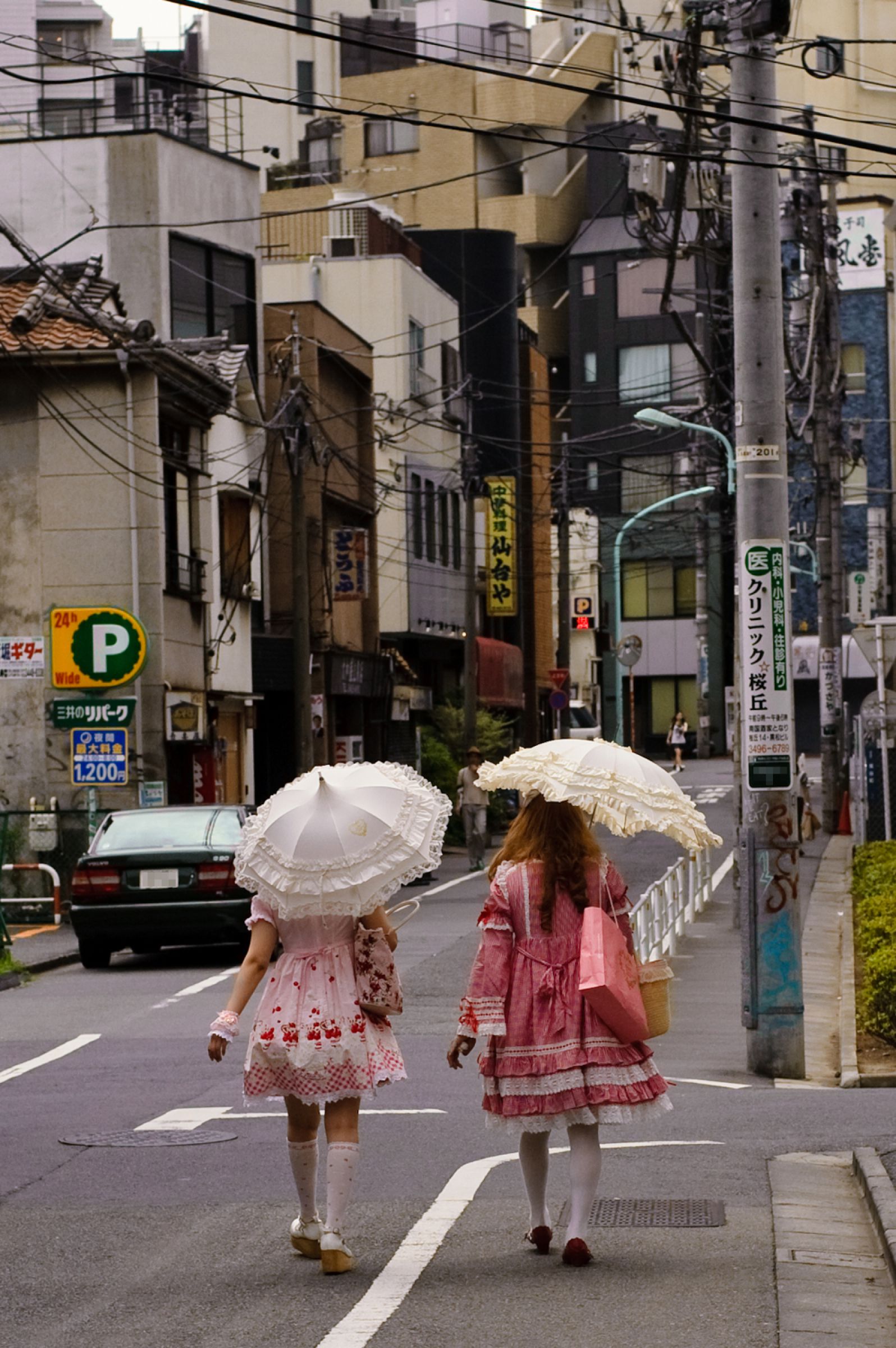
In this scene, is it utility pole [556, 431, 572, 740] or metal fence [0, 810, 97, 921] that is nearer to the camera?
metal fence [0, 810, 97, 921]

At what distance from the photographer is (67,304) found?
3152cm

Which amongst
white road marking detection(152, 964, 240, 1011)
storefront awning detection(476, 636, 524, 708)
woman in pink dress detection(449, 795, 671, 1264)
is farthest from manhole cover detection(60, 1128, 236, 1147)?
storefront awning detection(476, 636, 524, 708)

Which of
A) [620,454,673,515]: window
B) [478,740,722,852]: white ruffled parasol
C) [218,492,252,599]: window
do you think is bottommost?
[478,740,722,852]: white ruffled parasol

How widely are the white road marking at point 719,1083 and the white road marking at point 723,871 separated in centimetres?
1598

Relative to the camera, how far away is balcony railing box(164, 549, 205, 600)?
3173 cm

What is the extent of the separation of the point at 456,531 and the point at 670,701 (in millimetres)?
29507

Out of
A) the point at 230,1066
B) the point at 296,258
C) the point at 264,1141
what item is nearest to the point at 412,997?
the point at 230,1066

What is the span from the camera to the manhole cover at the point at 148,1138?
1020 centimetres

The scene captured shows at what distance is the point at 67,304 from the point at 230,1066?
2047 centimetres

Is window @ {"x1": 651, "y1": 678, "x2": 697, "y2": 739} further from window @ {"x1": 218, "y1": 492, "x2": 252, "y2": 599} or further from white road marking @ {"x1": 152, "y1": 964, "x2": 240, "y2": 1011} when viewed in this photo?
white road marking @ {"x1": 152, "y1": 964, "x2": 240, "y2": 1011}

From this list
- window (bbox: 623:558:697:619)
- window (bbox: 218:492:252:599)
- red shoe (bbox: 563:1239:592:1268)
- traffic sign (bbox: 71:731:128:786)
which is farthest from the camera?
window (bbox: 623:558:697:619)

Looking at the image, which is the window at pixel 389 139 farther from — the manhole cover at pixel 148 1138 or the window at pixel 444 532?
the manhole cover at pixel 148 1138

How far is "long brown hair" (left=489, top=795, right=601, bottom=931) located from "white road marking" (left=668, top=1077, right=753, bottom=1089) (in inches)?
219

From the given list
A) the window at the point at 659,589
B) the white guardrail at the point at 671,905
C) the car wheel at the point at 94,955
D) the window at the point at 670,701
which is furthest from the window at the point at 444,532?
the car wheel at the point at 94,955
